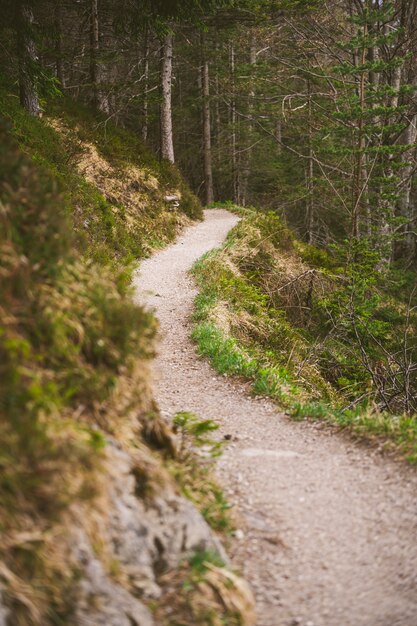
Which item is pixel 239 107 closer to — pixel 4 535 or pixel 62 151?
pixel 62 151

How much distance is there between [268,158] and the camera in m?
27.3

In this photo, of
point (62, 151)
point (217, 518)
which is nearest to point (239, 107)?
point (62, 151)

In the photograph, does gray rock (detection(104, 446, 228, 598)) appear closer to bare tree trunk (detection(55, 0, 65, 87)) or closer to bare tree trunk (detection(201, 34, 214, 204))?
bare tree trunk (detection(55, 0, 65, 87))

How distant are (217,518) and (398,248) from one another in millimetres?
20977

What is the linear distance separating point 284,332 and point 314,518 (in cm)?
651

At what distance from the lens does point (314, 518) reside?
4.16m

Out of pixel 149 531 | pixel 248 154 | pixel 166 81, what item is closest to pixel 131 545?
pixel 149 531

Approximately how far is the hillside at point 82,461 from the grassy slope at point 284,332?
7.90 feet

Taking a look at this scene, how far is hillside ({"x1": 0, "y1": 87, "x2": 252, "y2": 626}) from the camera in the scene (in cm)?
241

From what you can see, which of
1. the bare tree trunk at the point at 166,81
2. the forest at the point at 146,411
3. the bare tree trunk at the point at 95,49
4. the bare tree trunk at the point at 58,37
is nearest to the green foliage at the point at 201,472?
the forest at the point at 146,411

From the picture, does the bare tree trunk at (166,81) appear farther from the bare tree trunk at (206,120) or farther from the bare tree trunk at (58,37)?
the bare tree trunk at (206,120)

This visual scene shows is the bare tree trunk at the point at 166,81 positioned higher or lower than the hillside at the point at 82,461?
higher

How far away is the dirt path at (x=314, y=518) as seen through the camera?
11.0 ft

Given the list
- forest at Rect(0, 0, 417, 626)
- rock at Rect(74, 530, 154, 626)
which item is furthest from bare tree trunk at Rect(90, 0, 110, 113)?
rock at Rect(74, 530, 154, 626)
